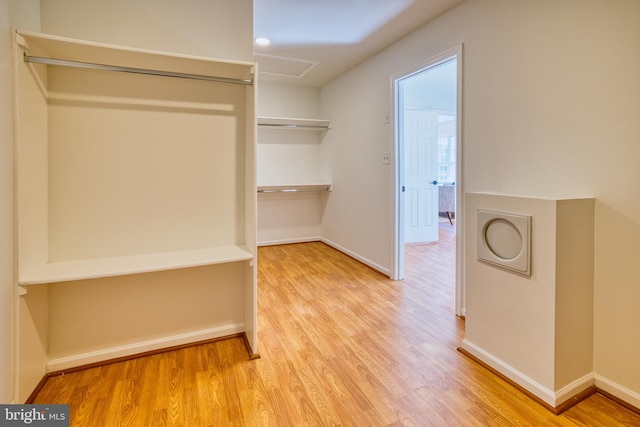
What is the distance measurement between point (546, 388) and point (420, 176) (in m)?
3.85

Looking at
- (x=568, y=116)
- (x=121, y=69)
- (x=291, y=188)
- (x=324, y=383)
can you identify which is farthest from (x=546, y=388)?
(x=291, y=188)

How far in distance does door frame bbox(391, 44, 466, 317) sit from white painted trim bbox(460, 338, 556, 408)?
55 centimetres

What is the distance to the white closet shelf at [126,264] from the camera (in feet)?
5.01

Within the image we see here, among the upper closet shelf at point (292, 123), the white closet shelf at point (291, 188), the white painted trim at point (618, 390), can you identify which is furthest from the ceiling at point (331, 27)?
the white painted trim at point (618, 390)

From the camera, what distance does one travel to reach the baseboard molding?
150 cm

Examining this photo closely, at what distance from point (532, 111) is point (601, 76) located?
363 mm

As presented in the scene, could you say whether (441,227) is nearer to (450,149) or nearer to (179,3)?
(450,149)

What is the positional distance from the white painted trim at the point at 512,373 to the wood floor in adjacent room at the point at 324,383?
0.17ft

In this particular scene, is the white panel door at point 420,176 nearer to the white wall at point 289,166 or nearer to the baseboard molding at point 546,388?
the white wall at point 289,166

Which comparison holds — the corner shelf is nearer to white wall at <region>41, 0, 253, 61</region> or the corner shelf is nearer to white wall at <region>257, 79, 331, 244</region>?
white wall at <region>41, 0, 253, 61</region>

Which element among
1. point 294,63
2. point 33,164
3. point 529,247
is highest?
point 294,63

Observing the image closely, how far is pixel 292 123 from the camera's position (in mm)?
4723

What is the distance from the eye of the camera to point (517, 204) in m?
1.63

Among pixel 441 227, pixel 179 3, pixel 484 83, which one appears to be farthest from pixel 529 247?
pixel 441 227
